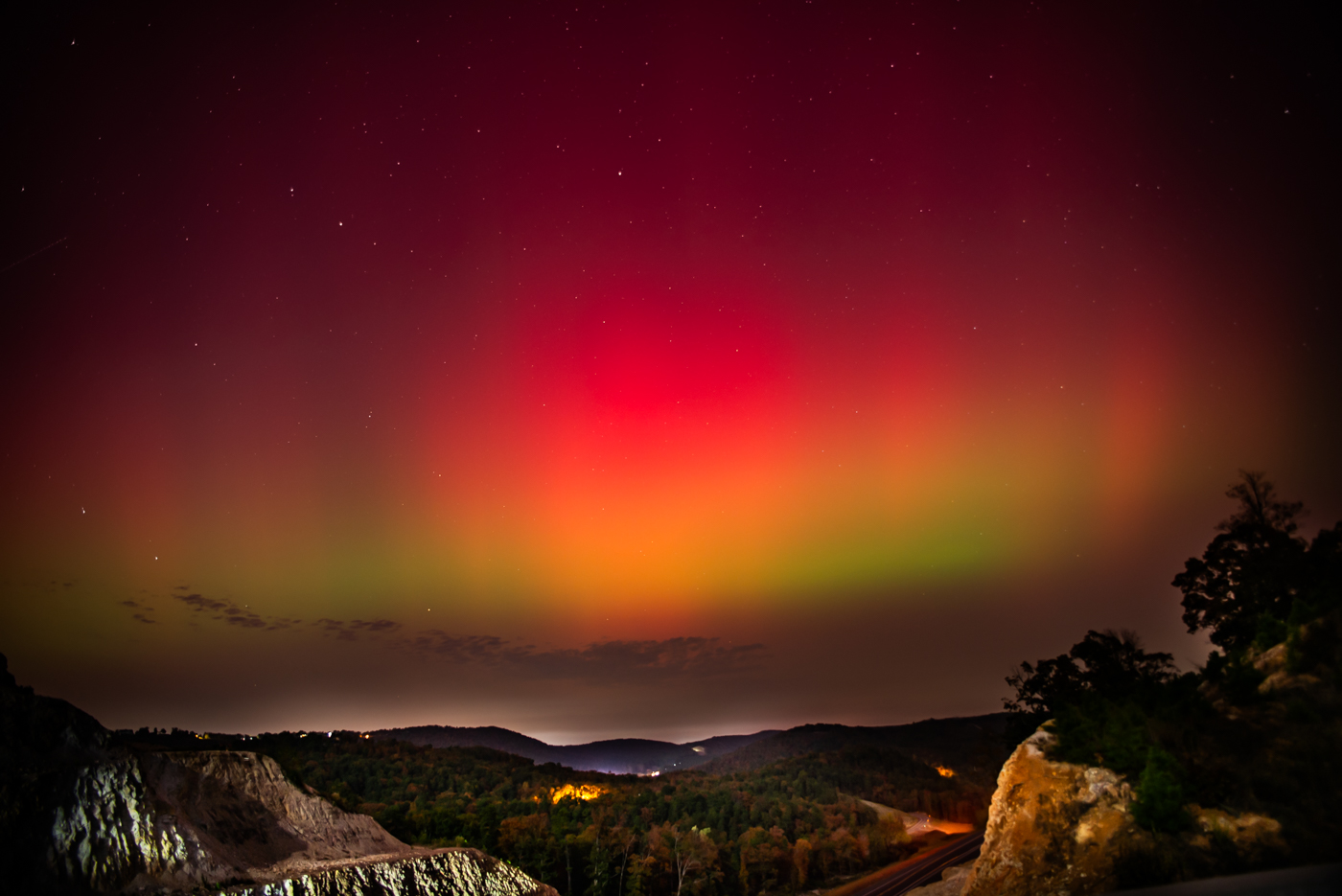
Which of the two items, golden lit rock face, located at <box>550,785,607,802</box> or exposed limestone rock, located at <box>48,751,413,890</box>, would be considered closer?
exposed limestone rock, located at <box>48,751,413,890</box>

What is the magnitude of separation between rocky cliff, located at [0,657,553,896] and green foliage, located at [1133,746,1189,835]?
1235 inches

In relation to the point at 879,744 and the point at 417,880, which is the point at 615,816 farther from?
the point at 879,744

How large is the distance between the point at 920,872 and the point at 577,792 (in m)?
55.7

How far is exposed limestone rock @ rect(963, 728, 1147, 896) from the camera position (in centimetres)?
2814

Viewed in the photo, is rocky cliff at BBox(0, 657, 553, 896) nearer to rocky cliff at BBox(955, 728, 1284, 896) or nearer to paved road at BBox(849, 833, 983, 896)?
rocky cliff at BBox(955, 728, 1284, 896)

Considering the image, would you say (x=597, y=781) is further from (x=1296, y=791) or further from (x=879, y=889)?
(x=1296, y=791)

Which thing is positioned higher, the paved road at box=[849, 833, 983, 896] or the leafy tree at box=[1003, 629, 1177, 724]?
the leafy tree at box=[1003, 629, 1177, 724]

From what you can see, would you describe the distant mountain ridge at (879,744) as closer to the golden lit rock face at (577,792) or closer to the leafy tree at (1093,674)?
the golden lit rock face at (577,792)

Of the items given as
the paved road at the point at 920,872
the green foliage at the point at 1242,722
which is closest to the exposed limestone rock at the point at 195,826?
the green foliage at the point at 1242,722

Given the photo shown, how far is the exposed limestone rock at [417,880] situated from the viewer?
83.5 feet

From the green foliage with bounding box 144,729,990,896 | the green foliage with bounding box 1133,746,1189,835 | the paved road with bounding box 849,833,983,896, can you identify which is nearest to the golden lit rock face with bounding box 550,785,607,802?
the green foliage with bounding box 144,729,990,896

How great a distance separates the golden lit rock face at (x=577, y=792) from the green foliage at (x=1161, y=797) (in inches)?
3236

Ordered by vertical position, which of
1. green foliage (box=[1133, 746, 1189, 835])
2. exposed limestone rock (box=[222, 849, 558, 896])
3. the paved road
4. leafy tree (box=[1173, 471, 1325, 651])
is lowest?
the paved road

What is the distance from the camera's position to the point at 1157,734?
30.8 metres
